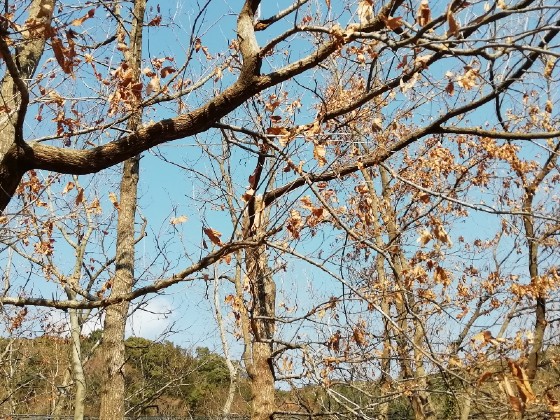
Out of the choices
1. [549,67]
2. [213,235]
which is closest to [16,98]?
[213,235]

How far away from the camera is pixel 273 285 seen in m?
5.93

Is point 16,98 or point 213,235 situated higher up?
point 16,98

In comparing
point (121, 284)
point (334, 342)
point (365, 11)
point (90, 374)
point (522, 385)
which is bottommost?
point (522, 385)

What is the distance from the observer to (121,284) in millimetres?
6098

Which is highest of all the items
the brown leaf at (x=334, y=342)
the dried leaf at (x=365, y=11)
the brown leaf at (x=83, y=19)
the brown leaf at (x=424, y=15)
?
the brown leaf at (x=83, y=19)

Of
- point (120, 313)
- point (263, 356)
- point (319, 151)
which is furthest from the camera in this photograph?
point (120, 313)

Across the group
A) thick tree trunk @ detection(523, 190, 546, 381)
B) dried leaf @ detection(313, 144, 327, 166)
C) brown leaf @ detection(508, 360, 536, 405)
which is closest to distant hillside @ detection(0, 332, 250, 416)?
dried leaf @ detection(313, 144, 327, 166)

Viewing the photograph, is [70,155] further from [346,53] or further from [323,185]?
[346,53]

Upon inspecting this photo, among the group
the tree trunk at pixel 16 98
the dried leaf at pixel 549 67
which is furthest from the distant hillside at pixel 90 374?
the dried leaf at pixel 549 67

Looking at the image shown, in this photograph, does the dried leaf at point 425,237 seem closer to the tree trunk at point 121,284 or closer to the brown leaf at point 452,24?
the brown leaf at point 452,24

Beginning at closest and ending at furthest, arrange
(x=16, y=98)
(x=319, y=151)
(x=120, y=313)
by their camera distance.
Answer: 1. (x=319, y=151)
2. (x=16, y=98)
3. (x=120, y=313)

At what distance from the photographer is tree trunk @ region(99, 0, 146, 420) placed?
5715 mm

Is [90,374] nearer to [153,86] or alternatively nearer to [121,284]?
[121,284]

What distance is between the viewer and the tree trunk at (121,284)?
225 inches
